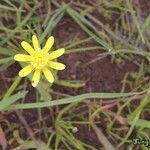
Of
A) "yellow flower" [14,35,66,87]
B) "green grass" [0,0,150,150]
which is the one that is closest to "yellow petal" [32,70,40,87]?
"yellow flower" [14,35,66,87]

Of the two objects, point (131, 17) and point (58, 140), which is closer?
point (58, 140)

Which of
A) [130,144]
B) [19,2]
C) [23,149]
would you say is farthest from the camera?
[19,2]

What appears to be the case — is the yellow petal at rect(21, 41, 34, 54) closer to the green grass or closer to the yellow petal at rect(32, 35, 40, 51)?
the yellow petal at rect(32, 35, 40, 51)

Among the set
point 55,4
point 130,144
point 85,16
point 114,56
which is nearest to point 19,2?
point 55,4

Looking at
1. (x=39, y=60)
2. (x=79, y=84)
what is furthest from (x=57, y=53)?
(x=79, y=84)

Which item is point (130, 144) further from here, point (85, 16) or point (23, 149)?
point (85, 16)

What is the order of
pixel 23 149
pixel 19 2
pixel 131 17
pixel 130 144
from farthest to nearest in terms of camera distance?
pixel 131 17, pixel 19 2, pixel 130 144, pixel 23 149

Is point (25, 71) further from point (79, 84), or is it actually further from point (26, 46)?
point (79, 84)

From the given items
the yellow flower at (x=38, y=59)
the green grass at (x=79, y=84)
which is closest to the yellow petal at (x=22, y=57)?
the yellow flower at (x=38, y=59)
